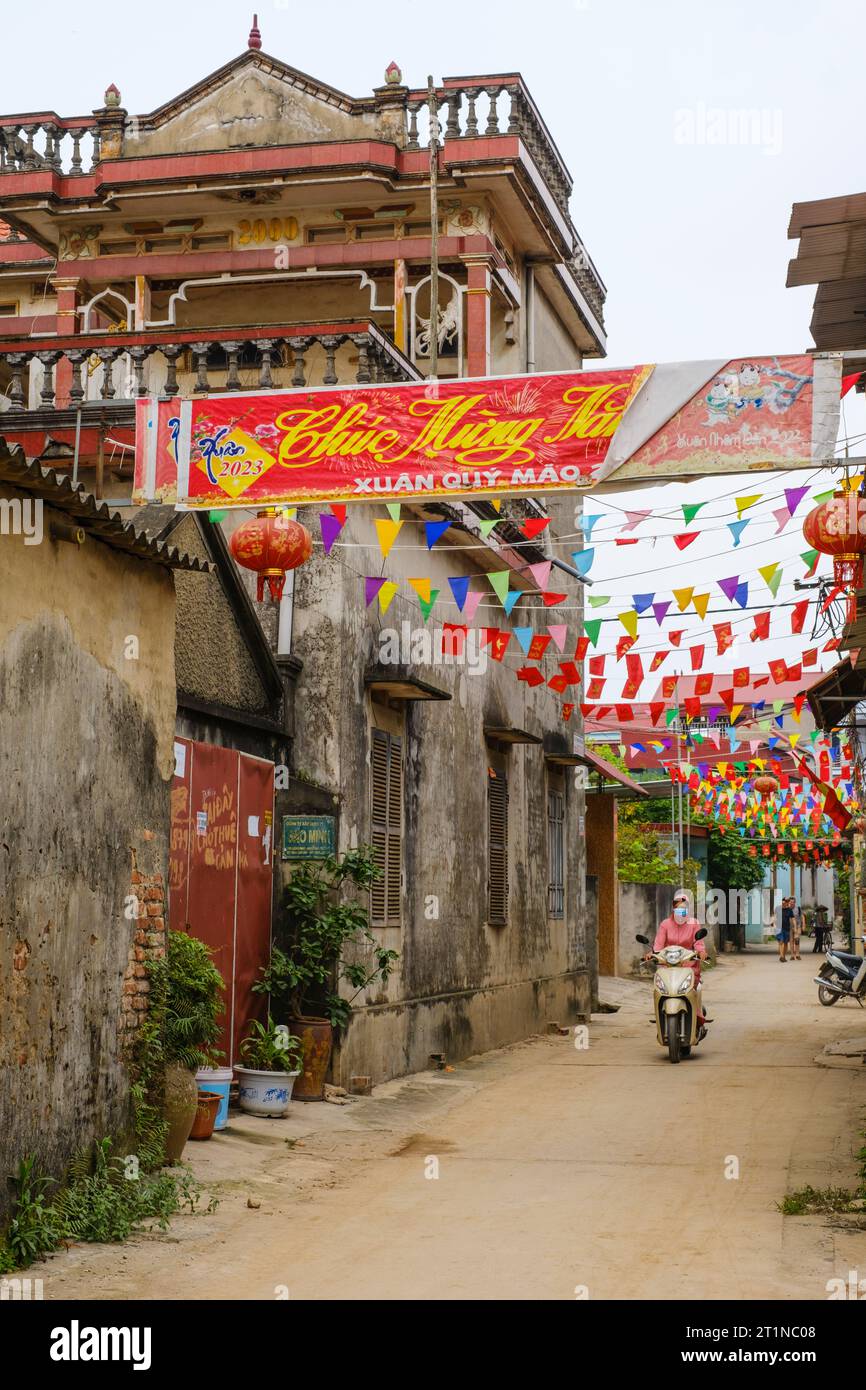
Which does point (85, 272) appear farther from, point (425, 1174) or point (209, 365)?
point (425, 1174)

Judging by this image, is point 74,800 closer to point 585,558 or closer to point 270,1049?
point 270,1049

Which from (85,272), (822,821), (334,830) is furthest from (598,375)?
(822,821)

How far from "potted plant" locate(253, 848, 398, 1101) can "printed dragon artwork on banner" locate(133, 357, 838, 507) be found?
2893 mm

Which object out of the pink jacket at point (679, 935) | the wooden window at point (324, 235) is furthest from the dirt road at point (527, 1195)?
the wooden window at point (324, 235)

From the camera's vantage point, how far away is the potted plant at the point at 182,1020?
299 inches

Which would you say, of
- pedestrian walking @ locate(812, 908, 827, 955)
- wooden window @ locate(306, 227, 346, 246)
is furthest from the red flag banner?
pedestrian walking @ locate(812, 908, 827, 955)

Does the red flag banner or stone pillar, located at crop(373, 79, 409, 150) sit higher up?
stone pillar, located at crop(373, 79, 409, 150)

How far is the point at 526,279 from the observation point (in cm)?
1730

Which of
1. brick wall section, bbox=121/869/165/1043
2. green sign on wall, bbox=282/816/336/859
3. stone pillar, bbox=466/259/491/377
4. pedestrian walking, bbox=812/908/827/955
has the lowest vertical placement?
pedestrian walking, bbox=812/908/827/955

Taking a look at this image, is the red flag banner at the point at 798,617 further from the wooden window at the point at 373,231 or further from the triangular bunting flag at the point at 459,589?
the wooden window at the point at 373,231

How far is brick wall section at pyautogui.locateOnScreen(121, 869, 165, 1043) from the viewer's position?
23.8 feet

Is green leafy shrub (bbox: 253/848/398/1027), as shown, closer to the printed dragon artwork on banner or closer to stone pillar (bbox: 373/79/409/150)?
the printed dragon artwork on banner

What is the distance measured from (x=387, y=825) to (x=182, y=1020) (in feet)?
14.9

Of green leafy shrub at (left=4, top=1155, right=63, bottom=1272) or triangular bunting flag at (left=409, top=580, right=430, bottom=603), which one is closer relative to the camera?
green leafy shrub at (left=4, top=1155, right=63, bottom=1272)
